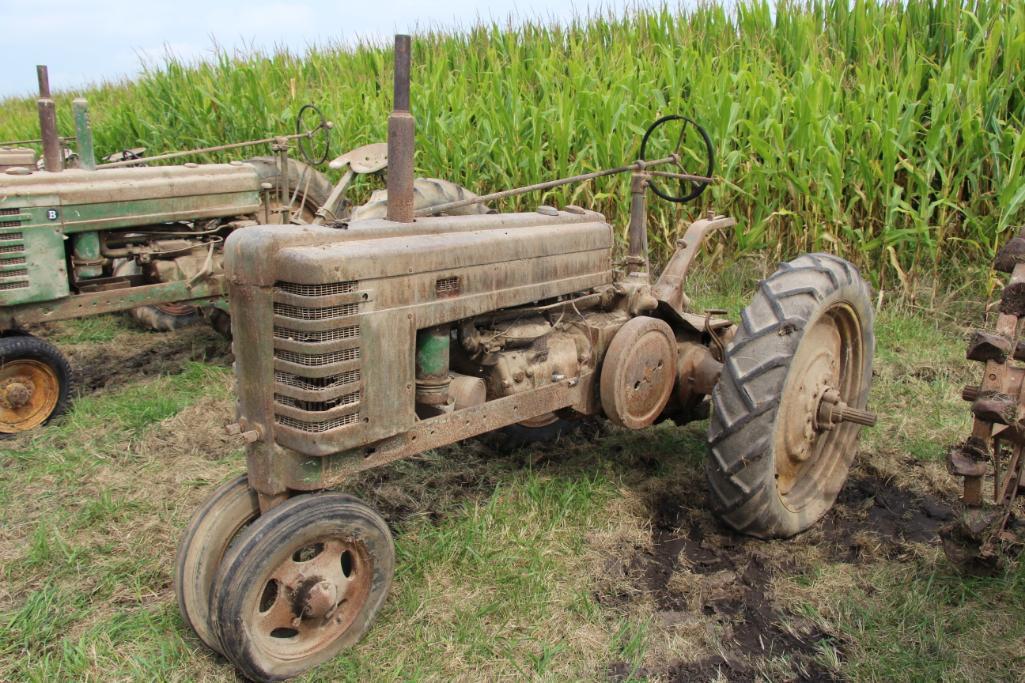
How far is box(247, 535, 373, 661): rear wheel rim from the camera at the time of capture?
7.72 ft

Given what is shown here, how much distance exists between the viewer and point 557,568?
9.55 feet

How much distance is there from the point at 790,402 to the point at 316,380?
1765 mm

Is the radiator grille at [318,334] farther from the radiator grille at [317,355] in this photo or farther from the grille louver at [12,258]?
the grille louver at [12,258]

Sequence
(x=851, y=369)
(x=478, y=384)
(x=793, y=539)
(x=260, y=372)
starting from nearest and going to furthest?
(x=260, y=372)
(x=478, y=384)
(x=793, y=539)
(x=851, y=369)

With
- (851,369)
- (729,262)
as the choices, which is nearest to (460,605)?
(851,369)

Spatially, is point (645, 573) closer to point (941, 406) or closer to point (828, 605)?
point (828, 605)

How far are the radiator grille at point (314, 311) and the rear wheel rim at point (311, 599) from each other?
0.64 meters

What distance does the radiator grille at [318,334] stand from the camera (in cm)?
229

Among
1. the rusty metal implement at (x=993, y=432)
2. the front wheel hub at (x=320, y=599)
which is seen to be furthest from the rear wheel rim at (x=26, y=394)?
the rusty metal implement at (x=993, y=432)

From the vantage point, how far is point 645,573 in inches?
116

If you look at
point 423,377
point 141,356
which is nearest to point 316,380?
point 423,377

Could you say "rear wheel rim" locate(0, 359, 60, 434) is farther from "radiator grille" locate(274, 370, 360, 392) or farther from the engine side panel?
"radiator grille" locate(274, 370, 360, 392)

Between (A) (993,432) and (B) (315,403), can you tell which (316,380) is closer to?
(B) (315,403)

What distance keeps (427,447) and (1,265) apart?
2919 millimetres
